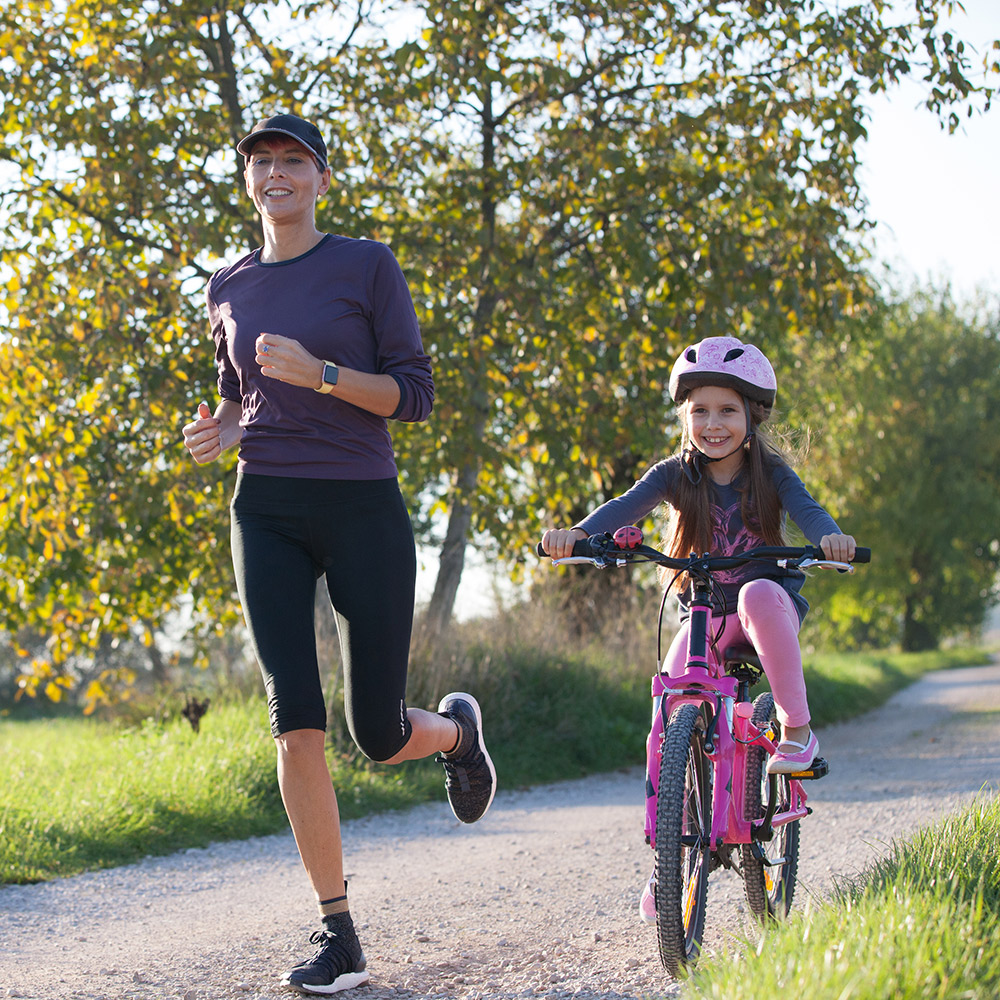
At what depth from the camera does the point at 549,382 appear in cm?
1032

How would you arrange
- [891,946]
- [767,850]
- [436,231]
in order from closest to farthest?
[891,946]
[767,850]
[436,231]

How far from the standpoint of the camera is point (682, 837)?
125 inches

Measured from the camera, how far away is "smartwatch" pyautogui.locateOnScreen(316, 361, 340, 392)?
10.7 feet

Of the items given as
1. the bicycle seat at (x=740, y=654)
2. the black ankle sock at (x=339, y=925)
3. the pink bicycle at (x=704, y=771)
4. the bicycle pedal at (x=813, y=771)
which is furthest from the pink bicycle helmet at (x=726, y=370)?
the black ankle sock at (x=339, y=925)

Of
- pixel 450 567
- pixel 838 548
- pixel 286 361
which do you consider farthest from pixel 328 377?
pixel 450 567

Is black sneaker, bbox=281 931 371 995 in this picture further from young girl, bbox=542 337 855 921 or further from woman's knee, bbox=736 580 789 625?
woman's knee, bbox=736 580 789 625

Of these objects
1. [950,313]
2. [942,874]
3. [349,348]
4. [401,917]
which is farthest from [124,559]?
[950,313]

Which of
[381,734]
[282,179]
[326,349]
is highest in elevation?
[282,179]

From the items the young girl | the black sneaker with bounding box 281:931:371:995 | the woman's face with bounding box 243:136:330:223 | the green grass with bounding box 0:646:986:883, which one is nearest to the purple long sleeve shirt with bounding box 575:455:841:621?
the young girl

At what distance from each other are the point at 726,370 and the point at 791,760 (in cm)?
121

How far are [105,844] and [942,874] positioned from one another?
407 centimetres

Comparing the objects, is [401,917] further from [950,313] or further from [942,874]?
[950,313]

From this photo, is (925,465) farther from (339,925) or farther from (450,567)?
(339,925)

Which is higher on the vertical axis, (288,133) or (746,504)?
(288,133)
